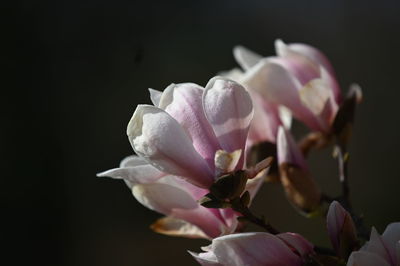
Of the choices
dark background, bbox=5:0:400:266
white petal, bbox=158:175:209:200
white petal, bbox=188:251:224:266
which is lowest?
dark background, bbox=5:0:400:266

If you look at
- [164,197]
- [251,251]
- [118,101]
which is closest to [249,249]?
[251,251]

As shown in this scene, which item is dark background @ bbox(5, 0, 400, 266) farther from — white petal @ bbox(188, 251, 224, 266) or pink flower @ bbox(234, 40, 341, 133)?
white petal @ bbox(188, 251, 224, 266)

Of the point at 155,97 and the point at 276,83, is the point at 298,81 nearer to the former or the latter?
the point at 276,83

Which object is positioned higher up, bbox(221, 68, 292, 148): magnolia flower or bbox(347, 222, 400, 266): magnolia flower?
bbox(221, 68, 292, 148): magnolia flower

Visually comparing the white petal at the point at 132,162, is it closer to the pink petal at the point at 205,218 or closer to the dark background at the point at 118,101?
the pink petal at the point at 205,218

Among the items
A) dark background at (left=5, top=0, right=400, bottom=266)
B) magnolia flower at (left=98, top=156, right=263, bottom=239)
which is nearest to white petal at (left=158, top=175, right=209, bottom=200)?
magnolia flower at (left=98, top=156, right=263, bottom=239)

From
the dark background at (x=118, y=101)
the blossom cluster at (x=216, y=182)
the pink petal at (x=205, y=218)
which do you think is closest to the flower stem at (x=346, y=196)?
the blossom cluster at (x=216, y=182)

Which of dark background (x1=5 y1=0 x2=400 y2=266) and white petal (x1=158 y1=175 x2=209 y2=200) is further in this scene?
dark background (x1=5 y1=0 x2=400 y2=266)

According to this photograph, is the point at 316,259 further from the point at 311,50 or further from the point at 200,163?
the point at 311,50

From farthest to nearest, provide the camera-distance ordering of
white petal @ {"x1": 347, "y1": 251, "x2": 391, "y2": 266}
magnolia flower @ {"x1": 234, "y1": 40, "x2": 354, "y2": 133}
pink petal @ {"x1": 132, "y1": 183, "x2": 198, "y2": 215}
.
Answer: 1. magnolia flower @ {"x1": 234, "y1": 40, "x2": 354, "y2": 133}
2. pink petal @ {"x1": 132, "y1": 183, "x2": 198, "y2": 215}
3. white petal @ {"x1": 347, "y1": 251, "x2": 391, "y2": 266}
